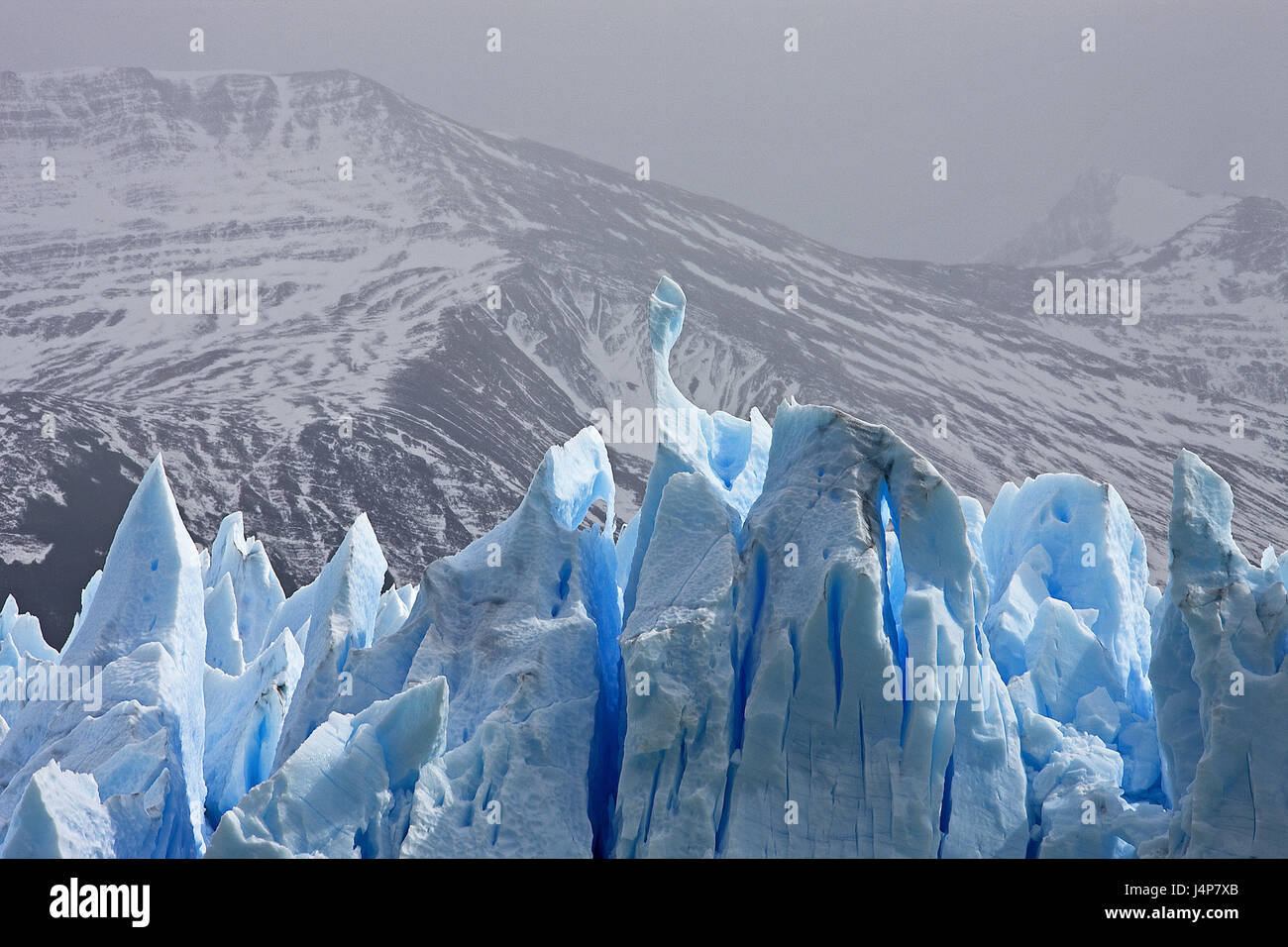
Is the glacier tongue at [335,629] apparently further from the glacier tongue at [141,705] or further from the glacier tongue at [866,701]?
the glacier tongue at [866,701]

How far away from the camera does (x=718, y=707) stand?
12055mm

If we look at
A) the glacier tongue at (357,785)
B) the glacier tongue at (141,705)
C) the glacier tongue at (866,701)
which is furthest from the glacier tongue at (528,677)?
the glacier tongue at (141,705)

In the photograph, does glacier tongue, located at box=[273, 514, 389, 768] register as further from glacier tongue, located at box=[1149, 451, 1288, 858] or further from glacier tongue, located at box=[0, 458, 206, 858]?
glacier tongue, located at box=[1149, 451, 1288, 858]

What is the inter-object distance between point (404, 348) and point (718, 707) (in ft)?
244

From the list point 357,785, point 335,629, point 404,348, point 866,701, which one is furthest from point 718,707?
point 404,348

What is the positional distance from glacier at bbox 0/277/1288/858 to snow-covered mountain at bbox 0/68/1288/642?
4445 cm

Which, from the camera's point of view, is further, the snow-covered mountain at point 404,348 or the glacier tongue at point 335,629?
the snow-covered mountain at point 404,348

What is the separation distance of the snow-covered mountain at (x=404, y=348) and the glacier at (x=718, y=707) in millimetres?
44455

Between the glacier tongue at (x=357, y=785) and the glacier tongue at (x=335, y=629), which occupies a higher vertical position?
the glacier tongue at (x=335, y=629)

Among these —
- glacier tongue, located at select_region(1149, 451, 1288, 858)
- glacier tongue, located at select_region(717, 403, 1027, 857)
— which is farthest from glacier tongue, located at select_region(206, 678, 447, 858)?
glacier tongue, located at select_region(1149, 451, 1288, 858)

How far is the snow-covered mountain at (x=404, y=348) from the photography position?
66312mm

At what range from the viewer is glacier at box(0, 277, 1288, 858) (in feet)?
37.1

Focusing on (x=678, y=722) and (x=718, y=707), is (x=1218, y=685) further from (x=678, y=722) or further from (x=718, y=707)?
(x=678, y=722)
